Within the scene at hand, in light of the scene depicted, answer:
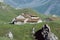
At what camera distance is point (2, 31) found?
10056 cm

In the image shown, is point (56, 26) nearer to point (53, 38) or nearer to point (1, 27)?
point (53, 38)

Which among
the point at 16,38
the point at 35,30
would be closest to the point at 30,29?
the point at 35,30

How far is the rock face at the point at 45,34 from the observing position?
3936 inches

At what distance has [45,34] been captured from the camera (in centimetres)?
10175

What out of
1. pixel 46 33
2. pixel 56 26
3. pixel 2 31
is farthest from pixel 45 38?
pixel 2 31

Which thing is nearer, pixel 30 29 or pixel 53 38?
pixel 53 38

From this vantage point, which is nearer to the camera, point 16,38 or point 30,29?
point 16,38

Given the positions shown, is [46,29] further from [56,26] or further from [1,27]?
[1,27]

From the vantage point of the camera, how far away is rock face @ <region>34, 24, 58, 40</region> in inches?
3936

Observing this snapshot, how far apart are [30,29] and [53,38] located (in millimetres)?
11715

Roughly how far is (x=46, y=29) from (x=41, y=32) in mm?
2531

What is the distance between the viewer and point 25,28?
10769 cm

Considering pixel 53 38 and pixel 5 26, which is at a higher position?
pixel 5 26

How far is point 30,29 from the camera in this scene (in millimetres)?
105750
